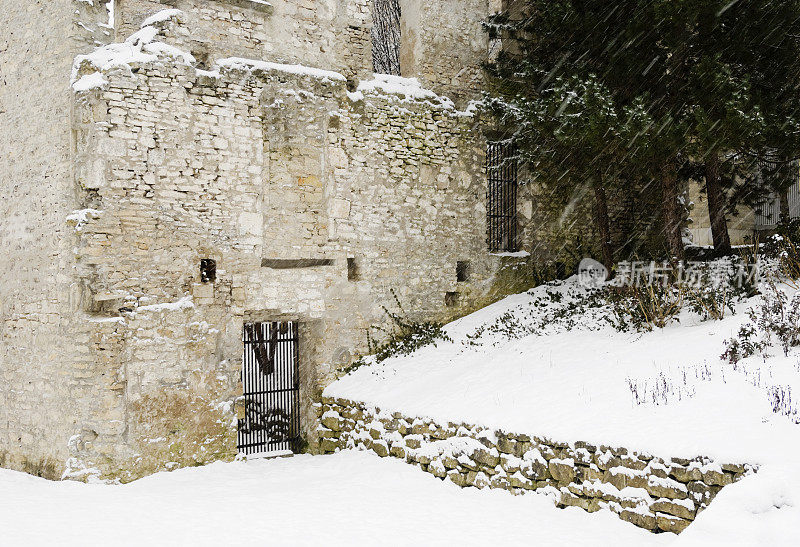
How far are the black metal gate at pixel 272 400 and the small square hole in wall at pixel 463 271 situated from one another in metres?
2.80

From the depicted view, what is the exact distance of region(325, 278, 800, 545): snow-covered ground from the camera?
3.97m

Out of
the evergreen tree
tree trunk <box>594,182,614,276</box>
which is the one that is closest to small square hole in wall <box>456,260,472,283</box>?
the evergreen tree

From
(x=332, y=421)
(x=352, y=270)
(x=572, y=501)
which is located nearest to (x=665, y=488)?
(x=572, y=501)

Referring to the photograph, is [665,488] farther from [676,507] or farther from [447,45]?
[447,45]

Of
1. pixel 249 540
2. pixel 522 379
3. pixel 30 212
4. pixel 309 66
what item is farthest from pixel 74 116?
pixel 522 379

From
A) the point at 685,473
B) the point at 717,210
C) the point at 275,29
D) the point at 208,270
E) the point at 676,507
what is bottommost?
the point at 676,507

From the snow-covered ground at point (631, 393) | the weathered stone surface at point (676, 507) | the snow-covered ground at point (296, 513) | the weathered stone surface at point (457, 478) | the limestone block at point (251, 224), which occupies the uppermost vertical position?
the limestone block at point (251, 224)

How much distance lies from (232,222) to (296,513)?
12.9 ft

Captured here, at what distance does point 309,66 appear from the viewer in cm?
927

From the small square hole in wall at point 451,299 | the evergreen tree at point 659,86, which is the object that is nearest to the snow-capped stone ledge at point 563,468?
the small square hole in wall at point 451,299

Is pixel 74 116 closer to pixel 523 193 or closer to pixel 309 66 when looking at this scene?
pixel 309 66

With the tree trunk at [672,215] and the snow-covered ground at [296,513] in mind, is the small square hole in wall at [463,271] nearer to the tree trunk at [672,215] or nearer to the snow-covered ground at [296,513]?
the tree trunk at [672,215]

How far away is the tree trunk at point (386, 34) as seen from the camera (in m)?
21.2

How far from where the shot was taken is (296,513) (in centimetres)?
634
